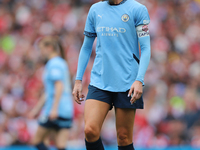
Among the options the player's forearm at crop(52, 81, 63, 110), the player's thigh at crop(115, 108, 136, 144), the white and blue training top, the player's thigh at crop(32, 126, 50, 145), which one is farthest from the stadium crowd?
the white and blue training top

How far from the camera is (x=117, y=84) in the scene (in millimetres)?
3455

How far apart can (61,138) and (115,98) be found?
238 centimetres

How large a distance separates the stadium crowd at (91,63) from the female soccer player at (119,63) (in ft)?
15.8

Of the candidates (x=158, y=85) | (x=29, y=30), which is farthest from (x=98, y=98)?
(x=29, y=30)

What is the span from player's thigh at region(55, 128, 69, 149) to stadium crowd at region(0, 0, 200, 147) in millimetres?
3098

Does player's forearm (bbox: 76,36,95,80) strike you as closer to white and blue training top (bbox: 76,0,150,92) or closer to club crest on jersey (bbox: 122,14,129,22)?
white and blue training top (bbox: 76,0,150,92)

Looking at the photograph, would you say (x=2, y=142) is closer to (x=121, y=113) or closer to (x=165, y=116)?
(x=165, y=116)

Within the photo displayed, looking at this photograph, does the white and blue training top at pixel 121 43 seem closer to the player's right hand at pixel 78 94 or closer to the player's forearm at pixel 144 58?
the player's forearm at pixel 144 58

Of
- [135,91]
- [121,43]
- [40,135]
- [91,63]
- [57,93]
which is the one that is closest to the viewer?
[135,91]

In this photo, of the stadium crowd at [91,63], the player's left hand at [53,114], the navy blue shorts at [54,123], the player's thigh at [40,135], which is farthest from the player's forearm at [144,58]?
the stadium crowd at [91,63]

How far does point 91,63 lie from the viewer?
10.2 m

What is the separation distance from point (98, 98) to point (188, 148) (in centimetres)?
475

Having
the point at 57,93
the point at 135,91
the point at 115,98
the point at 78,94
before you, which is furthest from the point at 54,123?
the point at 135,91

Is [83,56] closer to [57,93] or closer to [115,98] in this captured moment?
[115,98]
